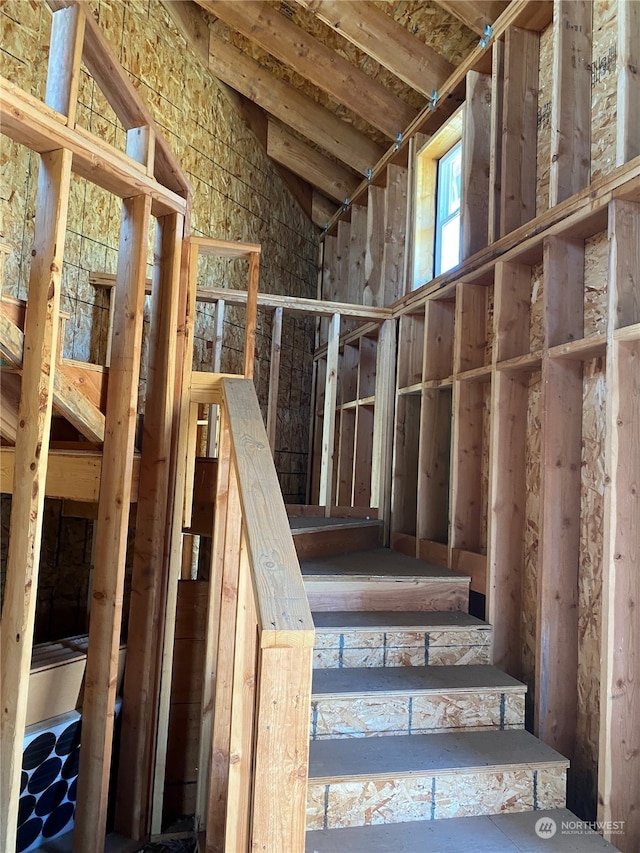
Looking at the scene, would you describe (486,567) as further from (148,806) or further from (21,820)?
(21,820)

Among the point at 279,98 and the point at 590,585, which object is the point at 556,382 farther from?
the point at 279,98

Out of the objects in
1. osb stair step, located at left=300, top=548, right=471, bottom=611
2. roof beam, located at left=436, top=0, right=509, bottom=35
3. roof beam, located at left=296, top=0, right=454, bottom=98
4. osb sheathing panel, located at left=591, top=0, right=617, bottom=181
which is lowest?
osb stair step, located at left=300, top=548, right=471, bottom=611

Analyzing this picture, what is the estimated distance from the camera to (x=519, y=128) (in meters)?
3.40

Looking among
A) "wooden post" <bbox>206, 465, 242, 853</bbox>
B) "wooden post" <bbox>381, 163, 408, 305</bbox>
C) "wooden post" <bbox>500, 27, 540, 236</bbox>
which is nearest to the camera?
"wooden post" <bbox>206, 465, 242, 853</bbox>

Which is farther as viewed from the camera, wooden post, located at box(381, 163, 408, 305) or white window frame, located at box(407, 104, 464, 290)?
wooden post, located at box(381, 163, 408, 305)

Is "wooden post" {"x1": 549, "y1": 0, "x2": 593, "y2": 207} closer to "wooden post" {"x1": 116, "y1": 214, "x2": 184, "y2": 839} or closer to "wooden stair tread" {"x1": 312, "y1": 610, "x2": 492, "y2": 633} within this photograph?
"wooden post" {"x1": 116, "y1": 214, "x2": 184, "y2": 839}

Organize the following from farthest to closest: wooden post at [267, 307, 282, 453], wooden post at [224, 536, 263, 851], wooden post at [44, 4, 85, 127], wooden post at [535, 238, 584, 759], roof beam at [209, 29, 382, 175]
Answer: roof beam at [209, 29, 382, 175] → wooden post at [267, 307, 282, 453] → wooden post at [535, 238, 584, 759] → wooden post at [44, 4, 85, 127] → wooden post at [224, 536, 263, 851]

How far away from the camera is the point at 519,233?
A: 310cm

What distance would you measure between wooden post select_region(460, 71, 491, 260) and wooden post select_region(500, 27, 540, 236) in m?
0.35

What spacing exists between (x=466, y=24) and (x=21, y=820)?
4861 mm

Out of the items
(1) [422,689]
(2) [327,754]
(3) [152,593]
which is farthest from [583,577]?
(3) [152,593]

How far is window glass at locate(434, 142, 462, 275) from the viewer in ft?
14.3

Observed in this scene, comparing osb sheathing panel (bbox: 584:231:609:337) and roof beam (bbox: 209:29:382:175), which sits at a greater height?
roof beam (bbox: 209:29:382:175)

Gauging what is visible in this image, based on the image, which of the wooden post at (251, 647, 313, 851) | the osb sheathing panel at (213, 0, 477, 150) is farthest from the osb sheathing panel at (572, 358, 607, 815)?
the osb sheathing panel at (213, 0, 477, 150)
